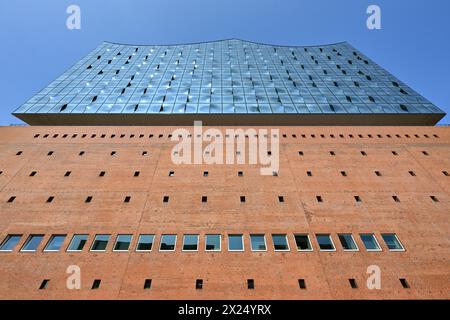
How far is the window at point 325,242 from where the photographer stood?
11211 mm

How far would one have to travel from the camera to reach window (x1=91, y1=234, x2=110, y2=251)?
36.4 ft

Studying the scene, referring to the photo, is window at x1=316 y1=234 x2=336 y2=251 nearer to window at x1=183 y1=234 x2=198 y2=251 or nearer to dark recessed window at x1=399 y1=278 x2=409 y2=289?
dark recessed window at x1=399 y1=278 x2=409 y2=289

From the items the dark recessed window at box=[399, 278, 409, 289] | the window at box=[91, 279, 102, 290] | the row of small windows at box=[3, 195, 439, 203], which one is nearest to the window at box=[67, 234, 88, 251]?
the window at box=[91, 279, 102, 290]

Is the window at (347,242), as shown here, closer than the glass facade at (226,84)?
Yes

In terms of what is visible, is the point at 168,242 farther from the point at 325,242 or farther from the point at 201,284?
the point at 325,242

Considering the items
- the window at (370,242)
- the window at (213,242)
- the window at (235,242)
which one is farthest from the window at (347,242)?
the window at (213,242)

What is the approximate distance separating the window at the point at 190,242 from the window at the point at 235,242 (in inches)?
50.8

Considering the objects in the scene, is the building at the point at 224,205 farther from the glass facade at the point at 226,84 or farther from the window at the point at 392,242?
the glass facade at the point at 226,84
